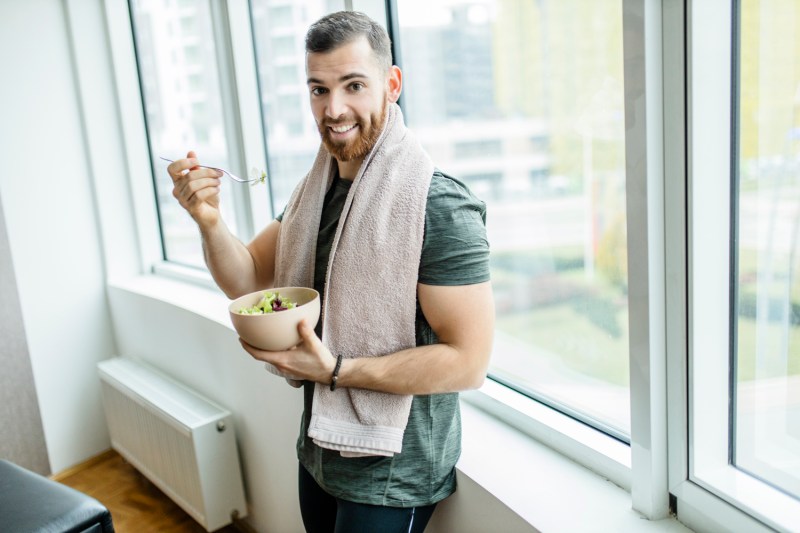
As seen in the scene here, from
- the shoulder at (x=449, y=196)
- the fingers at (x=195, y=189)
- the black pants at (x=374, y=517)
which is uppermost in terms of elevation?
the fingers at (x=195, y=189)

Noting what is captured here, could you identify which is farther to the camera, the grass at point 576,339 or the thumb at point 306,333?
the grass at point 576,339

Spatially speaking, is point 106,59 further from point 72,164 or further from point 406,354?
point 406,354

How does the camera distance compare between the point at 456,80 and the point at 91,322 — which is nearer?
the point at 456,80

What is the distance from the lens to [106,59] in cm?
287

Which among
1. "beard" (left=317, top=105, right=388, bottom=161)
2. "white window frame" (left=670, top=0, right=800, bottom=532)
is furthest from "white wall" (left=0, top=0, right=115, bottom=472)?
"white window frame" (left=670, top=0, right=800, bottom=532)

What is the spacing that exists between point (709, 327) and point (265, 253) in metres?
0.89

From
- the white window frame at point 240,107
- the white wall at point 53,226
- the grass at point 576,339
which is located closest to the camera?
the grass at point 576,339

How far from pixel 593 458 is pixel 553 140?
0.63 metres

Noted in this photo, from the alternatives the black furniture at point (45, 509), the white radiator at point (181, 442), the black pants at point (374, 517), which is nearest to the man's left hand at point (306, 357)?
the black pants at point (374, 517)

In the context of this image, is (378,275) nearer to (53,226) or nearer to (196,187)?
(196,187)

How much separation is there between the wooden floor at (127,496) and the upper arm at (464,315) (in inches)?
65.5

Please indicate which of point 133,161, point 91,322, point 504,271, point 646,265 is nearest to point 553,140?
point 504,271

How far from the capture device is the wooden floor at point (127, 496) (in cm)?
242

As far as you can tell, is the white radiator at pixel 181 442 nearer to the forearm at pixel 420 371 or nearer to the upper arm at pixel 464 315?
the forearm at pixel 420 371
